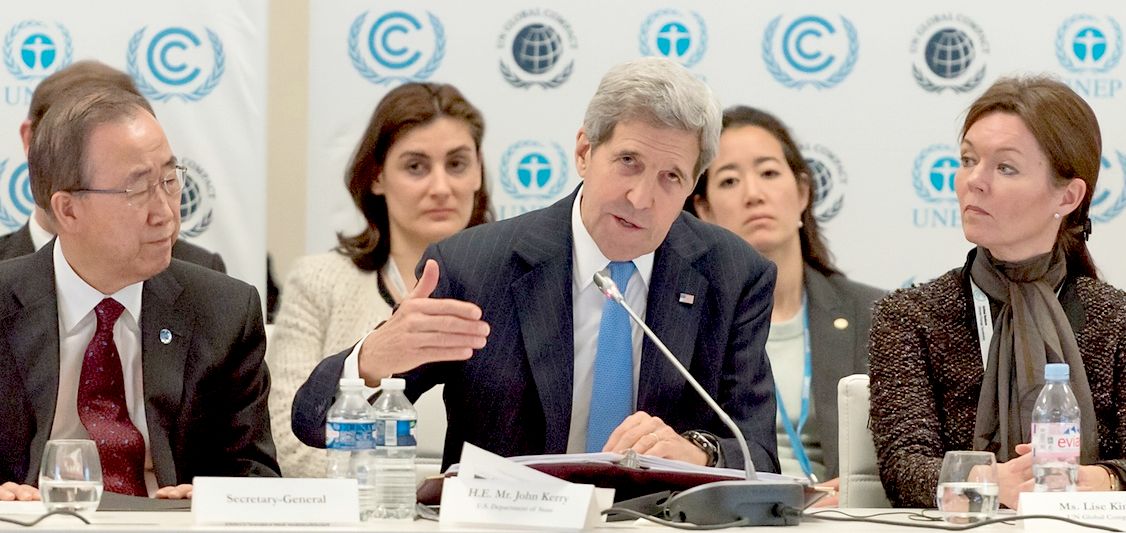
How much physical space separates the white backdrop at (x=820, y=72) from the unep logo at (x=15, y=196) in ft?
2.84

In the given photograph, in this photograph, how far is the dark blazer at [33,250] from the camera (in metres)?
4.45

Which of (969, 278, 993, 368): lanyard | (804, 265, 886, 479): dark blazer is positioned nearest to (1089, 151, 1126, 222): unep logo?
(804, 265, 886, 479): dark blazer

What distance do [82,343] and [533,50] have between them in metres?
1.92

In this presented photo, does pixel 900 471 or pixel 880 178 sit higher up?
pixel 880 178

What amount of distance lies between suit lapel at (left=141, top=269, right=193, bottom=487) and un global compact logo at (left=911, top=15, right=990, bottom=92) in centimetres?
253

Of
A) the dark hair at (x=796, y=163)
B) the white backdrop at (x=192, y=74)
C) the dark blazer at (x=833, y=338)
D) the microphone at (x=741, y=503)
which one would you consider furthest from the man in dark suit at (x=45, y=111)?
the microphone at (x=741, y=503)

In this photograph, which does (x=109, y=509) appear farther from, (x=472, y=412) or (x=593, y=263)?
(x=593, y=263)

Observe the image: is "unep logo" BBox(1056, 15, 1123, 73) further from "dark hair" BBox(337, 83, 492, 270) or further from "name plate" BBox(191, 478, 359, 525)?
"name plate" BBox(191, 478, 359, 525)

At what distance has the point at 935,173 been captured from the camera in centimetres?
479

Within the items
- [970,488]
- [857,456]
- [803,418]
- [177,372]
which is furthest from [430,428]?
[970,488]

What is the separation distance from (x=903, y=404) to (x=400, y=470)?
135 centimetres

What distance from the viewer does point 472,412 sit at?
126 inches

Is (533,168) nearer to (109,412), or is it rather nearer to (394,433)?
(109,412)

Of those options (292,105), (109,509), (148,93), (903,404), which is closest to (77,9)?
(148,93)
